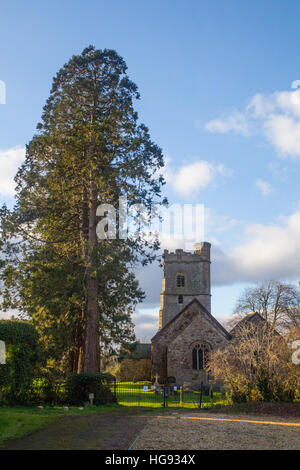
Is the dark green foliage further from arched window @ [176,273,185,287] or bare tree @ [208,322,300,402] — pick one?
arched window @ [176,273,185,287]

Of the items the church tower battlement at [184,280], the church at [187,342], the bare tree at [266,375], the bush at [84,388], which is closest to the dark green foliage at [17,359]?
the bush at [84,388]

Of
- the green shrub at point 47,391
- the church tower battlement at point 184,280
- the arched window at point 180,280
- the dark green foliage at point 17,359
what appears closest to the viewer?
the dark green foliage at point 17,359

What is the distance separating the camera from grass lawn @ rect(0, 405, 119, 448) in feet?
36.0

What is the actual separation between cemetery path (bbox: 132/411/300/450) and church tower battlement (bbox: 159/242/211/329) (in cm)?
3712

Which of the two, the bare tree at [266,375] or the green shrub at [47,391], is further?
the green shrub at [47,391]

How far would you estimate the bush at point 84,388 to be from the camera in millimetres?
18484

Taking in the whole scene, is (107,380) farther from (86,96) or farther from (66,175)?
(86,96)

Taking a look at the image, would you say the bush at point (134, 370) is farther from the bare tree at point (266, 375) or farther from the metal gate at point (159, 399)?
the bare tree at point (266, 375)

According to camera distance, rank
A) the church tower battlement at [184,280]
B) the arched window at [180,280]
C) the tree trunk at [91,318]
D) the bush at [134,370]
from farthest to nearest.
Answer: the arched window at [180,280]
the church tower battlement at [184,280]
the bush at [134,370]
the tree trunk at [91,318]

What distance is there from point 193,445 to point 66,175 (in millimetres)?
15275

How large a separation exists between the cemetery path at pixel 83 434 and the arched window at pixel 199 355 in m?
18.1

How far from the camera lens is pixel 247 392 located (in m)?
18.2

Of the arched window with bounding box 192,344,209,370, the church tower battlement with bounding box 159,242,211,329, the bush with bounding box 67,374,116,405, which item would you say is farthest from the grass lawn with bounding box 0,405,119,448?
the church tower battlement with bounding box 159,242,211,329

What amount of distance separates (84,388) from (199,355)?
15314 millimetres
